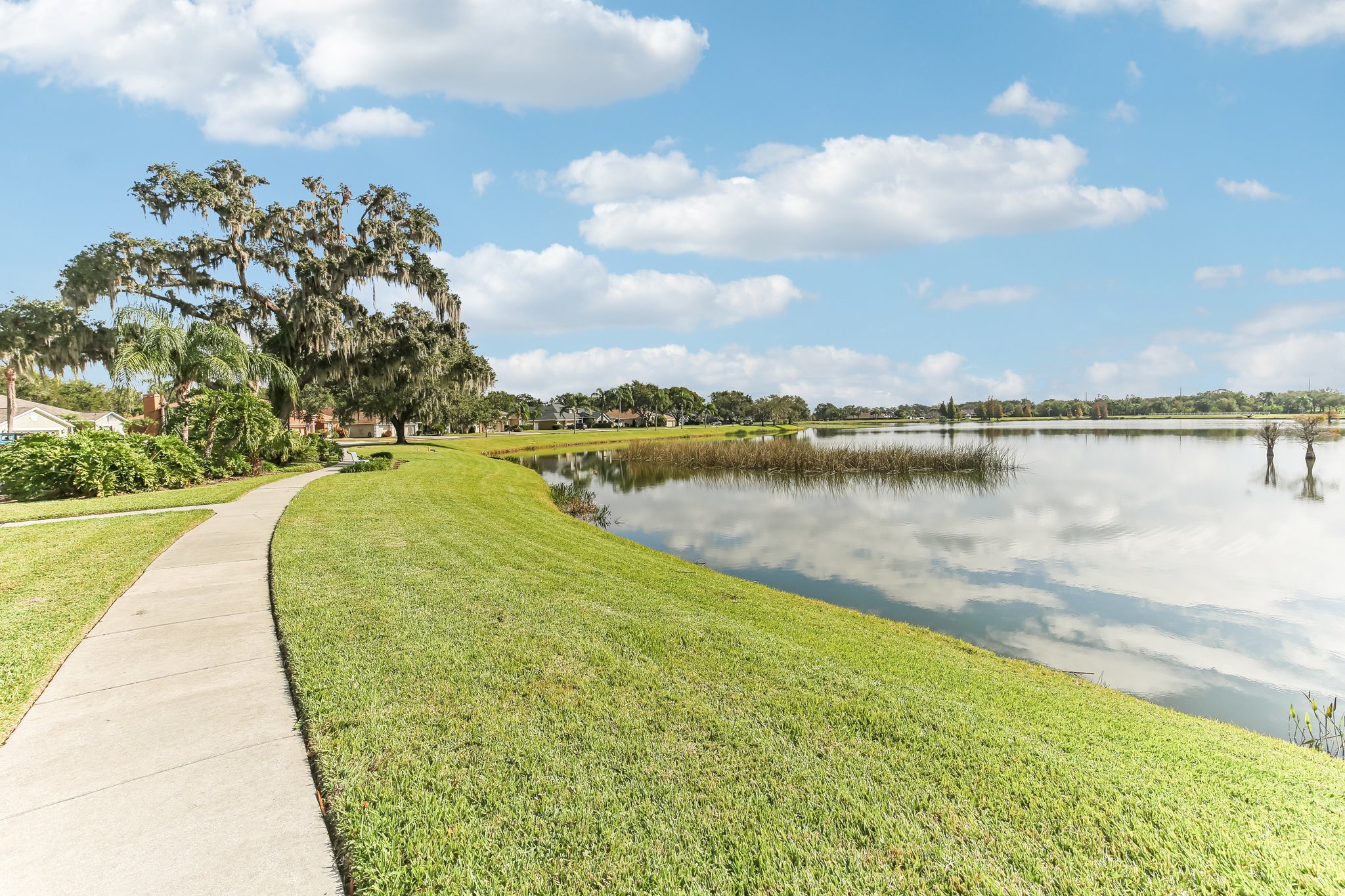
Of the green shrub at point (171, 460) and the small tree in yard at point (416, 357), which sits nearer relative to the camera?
the green shrub at point (171, 460)

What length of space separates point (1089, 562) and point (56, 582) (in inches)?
610

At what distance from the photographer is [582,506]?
17938 millimetres

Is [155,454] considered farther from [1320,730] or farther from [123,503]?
[1320,730]

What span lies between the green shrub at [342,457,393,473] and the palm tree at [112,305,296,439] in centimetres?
431

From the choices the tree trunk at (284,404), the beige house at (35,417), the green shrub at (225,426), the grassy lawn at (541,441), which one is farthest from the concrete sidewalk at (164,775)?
the beige house at (35,417)

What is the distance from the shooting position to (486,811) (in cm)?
271

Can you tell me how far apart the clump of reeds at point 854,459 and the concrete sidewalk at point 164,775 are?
25.3m

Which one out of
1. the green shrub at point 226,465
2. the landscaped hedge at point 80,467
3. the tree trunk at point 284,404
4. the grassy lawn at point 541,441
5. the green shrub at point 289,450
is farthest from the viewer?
the grassy lawn at point 541,441

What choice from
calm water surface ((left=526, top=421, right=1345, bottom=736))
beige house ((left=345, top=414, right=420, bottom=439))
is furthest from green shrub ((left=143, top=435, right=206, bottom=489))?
beige house ((left=345, top=414, right=420, bottom=439))

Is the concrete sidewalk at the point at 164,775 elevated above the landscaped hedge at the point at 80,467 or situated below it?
below

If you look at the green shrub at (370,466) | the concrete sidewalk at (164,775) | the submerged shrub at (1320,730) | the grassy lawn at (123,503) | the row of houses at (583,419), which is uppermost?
the row of houses at (583,419)

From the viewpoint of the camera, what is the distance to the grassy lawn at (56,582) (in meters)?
4.07

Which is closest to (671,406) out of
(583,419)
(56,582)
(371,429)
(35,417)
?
(583,419)

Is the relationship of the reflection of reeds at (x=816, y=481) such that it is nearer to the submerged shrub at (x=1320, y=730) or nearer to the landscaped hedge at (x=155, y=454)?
the landscaped hedge at (x=155, y=454)
